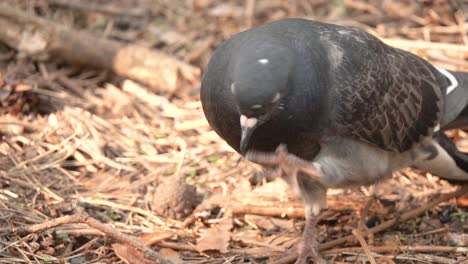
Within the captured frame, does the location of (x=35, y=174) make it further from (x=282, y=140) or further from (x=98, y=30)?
(x=98, y=30)

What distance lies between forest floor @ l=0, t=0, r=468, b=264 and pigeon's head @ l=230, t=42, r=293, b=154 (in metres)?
1.15

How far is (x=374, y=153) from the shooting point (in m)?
5.23

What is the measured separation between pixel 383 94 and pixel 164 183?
1.75m

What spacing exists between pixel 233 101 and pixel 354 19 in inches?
177

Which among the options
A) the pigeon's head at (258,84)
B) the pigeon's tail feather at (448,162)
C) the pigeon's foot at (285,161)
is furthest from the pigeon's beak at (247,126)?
the pigeon's tail feather at (448,162)

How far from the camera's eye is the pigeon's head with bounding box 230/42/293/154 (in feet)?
13.5

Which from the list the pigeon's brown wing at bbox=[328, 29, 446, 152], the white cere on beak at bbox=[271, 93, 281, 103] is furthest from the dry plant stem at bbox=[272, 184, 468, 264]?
the white cere on beak at bbox=[271, 93, 281, 103]

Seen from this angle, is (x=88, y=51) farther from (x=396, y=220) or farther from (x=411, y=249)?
(x=411, y=249)

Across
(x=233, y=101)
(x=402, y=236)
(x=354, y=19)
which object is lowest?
(x=402, y=236)

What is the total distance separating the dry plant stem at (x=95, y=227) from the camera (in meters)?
4.61

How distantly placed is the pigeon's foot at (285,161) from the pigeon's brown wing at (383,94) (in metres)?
0.31

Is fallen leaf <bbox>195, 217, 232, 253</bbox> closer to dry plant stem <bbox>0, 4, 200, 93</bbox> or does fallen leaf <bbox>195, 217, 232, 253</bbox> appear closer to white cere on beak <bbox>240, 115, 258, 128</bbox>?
white cere on beak <bbox>240, 115, 258, 128</bbox>

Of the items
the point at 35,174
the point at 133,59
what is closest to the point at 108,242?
the point at 35,174

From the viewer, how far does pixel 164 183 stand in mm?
5750
